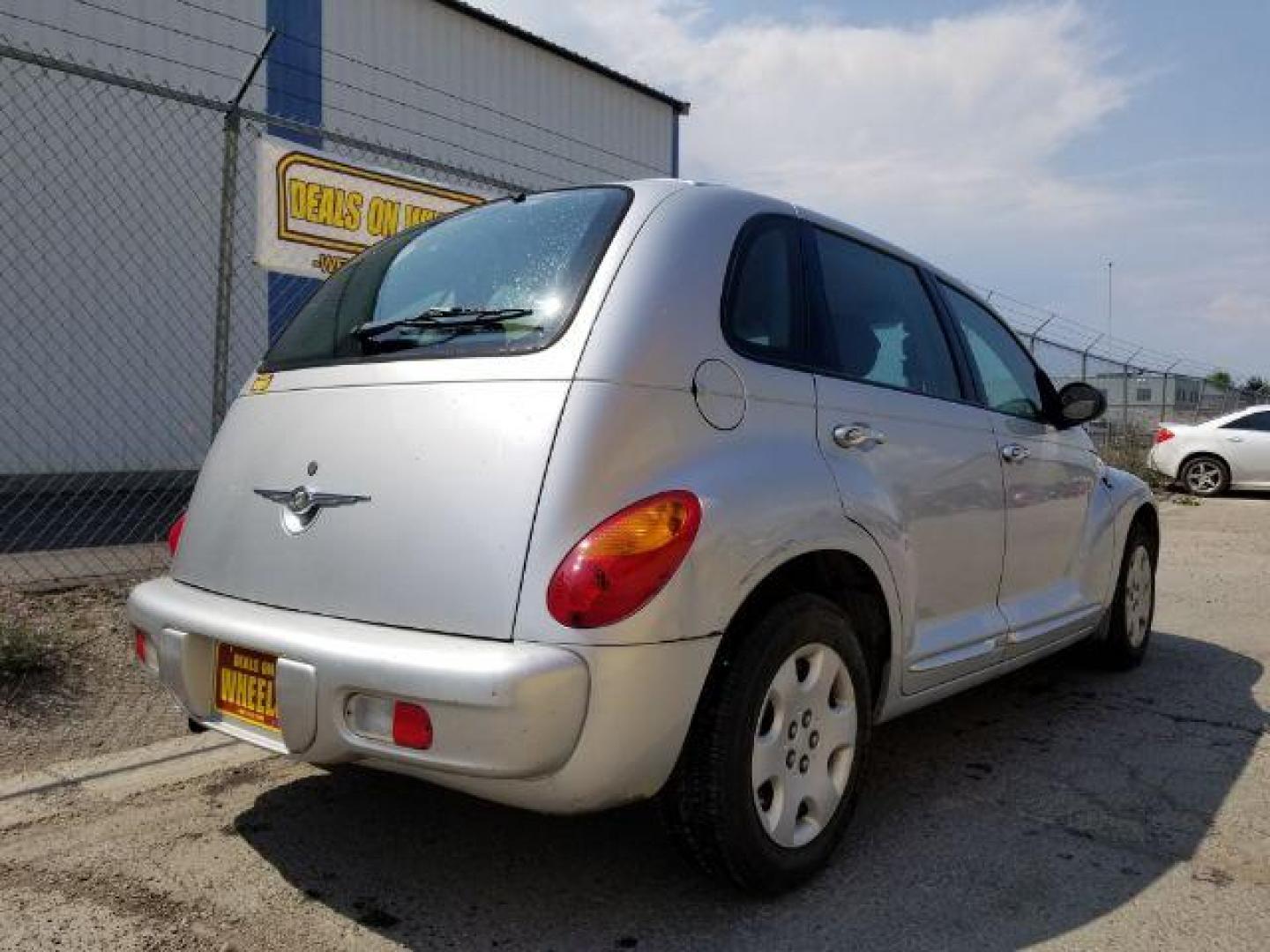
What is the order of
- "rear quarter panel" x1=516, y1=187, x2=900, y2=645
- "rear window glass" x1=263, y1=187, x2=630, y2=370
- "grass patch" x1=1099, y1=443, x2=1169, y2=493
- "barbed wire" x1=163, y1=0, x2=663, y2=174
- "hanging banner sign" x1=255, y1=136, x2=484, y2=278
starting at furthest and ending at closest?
"grass patch" x1=1099, y1=443, x2=1169, y2=493 → "barbed wire" x1=163, y1=0, x2=663, y2=174 → "hanging banner sign" x1=255, y1=136, x2=484, y2=278 → "rear window glass" x1=263, y1=187, x2=630, y2=370 → "rear quarter panel" x1=516, y1=187, x2=900, y2=645

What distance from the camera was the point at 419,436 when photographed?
2449 millimetres

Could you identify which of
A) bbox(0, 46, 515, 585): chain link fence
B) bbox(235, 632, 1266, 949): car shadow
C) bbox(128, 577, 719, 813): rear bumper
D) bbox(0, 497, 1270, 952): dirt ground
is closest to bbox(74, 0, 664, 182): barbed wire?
bbox(0, 46, 515, 585): chain link fence

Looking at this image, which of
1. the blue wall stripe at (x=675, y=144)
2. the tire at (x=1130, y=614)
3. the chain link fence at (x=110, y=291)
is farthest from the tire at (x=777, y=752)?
the blue wall stripe at (x=675, y=144)

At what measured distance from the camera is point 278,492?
2.64 metres

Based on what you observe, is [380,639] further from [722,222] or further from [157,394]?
[157,394]

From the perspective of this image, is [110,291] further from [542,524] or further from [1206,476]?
[1206,476]

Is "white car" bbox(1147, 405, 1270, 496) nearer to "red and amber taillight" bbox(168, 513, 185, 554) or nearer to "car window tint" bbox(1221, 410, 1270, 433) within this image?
"car window tint" bbox(1221, 410, 1270, 433)

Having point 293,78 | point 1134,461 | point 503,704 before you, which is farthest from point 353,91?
point 1134,461

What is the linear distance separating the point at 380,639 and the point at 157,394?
8688 mm

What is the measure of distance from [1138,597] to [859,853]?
279 cm

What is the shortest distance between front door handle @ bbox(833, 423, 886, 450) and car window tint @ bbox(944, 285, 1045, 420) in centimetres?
98

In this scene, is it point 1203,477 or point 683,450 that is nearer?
point 683,450

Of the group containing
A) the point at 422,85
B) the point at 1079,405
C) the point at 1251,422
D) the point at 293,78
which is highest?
the point at 422,85

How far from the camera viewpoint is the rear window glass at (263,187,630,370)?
256cm
